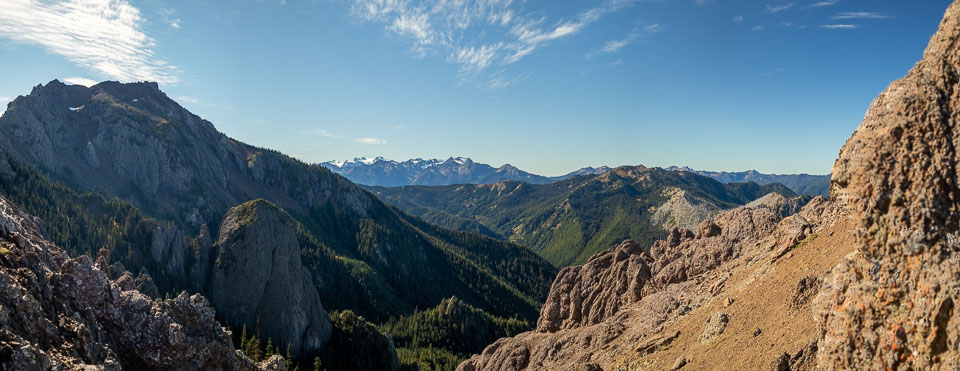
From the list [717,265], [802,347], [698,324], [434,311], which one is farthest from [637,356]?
[434,311]

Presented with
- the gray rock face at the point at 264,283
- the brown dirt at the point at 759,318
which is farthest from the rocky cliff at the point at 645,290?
the gray rock face at the point at 264,283

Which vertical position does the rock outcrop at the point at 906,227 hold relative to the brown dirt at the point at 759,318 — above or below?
above

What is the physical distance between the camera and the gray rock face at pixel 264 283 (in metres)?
88.7

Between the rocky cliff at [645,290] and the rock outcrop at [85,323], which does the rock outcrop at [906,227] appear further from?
the rock outcrop at [85,323]

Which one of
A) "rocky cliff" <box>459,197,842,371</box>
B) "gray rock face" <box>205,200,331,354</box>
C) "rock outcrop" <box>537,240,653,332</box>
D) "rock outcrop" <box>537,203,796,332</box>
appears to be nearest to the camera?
"rocky cliff" <box>459,197,842,371</box>

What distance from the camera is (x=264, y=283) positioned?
90938mm

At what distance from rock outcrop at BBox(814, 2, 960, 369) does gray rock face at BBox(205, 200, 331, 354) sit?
94.2 m

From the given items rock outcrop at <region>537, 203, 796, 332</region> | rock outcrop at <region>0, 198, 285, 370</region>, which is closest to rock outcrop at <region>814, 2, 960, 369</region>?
rock outcrop at <region>0, 198, 285, 370</region>

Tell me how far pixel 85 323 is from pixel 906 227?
30745 mm

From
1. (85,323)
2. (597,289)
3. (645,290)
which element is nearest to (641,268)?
(645,290)

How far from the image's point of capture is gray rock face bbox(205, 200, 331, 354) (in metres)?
88.7

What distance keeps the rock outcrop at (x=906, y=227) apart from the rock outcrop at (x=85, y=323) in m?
25.2

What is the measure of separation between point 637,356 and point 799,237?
18.5 metres

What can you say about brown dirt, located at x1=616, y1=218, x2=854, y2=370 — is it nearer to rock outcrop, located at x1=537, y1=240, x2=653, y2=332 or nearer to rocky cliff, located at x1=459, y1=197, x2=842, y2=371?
rocky cliff, located at x1=459, y1=197, x2=842, y2=371
